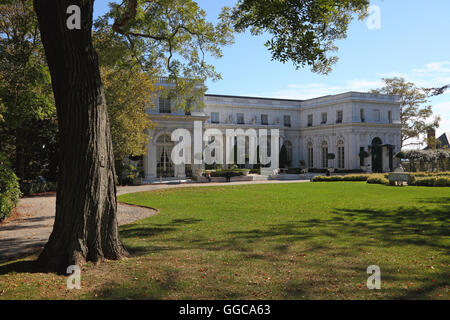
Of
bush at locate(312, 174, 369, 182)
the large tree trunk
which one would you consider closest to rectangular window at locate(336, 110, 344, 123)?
bush at locate(312, 174, 369, 182)

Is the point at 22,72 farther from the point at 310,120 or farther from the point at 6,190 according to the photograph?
the point at 310,120

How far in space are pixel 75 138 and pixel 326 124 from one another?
45.1 m

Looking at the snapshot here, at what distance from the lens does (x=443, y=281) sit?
16.0 feet

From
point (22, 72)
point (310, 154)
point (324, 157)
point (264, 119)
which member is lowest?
point (324, 157)

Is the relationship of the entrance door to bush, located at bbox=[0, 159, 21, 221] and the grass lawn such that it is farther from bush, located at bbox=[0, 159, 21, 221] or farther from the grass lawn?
bush, located at bbox=[0, 159, 21, 221]

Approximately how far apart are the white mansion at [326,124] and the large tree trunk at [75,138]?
118 feet

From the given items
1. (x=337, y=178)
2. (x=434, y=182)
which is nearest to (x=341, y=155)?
(x=337, y=178)

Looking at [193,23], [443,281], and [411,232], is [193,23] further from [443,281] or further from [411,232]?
[443,281]

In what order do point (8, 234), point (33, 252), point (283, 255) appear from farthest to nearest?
point (8, 234) → point (33, 252) → point (283, 255)

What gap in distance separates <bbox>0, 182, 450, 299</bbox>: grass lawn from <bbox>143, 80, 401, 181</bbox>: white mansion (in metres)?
33.5

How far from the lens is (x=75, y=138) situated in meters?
5.78

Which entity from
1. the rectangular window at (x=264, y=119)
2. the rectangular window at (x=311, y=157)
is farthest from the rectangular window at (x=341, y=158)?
the rectangular window at (x=264, y=119)

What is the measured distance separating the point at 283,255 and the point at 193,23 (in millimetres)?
8167
